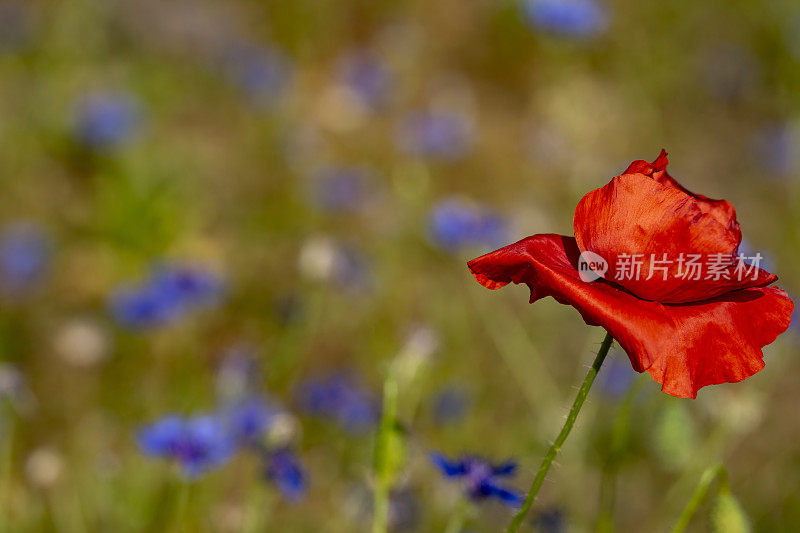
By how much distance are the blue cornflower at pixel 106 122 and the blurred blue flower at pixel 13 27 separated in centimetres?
68

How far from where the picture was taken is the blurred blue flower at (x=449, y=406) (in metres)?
2.17

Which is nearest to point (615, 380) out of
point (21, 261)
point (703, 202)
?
point (703, 202)

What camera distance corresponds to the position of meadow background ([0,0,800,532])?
1948 millimetres

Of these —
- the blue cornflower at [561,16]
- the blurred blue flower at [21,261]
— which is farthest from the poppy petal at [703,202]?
the blurred blue flower at [21,261]

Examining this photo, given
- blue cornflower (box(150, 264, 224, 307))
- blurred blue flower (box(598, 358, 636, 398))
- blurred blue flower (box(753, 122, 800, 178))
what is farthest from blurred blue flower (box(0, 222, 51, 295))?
blurred blue flower (box(753, 122, 800, 178))

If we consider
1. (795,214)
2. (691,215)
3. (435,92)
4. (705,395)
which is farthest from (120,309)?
(795,214)

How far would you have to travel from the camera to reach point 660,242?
0.89 meters

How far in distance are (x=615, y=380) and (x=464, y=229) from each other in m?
0.57

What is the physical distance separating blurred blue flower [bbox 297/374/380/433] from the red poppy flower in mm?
1188

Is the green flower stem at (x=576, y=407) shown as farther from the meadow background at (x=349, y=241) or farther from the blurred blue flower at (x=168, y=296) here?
the blurred blue flower at (x=168, y=296)

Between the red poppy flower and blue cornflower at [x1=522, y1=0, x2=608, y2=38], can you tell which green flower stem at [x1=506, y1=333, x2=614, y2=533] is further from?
blue cornflower at [x1=522, y1=0, x2=608, y2=38]

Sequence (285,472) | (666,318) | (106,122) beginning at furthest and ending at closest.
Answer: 1. (106,122)
2. (285,472)
3. (666,318)

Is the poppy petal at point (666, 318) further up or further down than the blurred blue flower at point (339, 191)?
Answer: further down

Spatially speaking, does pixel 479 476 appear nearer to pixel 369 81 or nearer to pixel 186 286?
pixel 186 286
